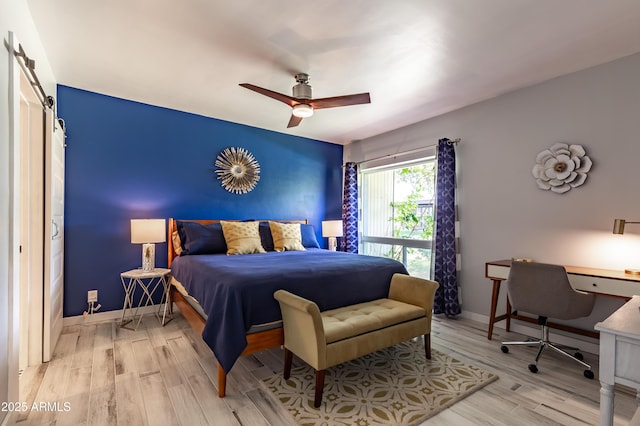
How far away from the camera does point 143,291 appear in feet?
12.0

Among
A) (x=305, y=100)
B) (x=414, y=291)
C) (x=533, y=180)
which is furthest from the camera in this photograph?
(x=533, y=180)

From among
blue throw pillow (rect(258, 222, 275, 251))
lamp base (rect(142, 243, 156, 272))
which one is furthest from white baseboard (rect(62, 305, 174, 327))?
blue throw pillow (rect(258, 222, 275, 251))

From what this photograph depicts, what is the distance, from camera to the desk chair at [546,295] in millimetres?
2344

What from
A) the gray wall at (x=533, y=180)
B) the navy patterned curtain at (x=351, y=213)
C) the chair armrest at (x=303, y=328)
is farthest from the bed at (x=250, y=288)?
the navy patterned curtain at (x=351, y=213)

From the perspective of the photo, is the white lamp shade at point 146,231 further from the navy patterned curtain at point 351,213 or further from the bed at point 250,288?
the navy patterned curtain at point 351,213

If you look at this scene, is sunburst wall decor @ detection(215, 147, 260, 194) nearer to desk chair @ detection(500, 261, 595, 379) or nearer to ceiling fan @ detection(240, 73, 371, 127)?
ceiling fan @ detection(240, 73, 371, 127)

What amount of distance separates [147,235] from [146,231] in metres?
0.04

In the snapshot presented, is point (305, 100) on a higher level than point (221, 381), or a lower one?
higher

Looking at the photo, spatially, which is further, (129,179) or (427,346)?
(129,179)

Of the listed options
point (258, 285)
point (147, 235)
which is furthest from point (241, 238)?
point (258, 285)

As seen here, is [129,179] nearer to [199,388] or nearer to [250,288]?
[250,288]

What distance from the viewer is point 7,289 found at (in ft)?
5.27

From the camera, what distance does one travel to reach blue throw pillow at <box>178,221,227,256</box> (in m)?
3.49

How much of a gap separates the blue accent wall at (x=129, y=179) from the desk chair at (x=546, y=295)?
3286 mm
